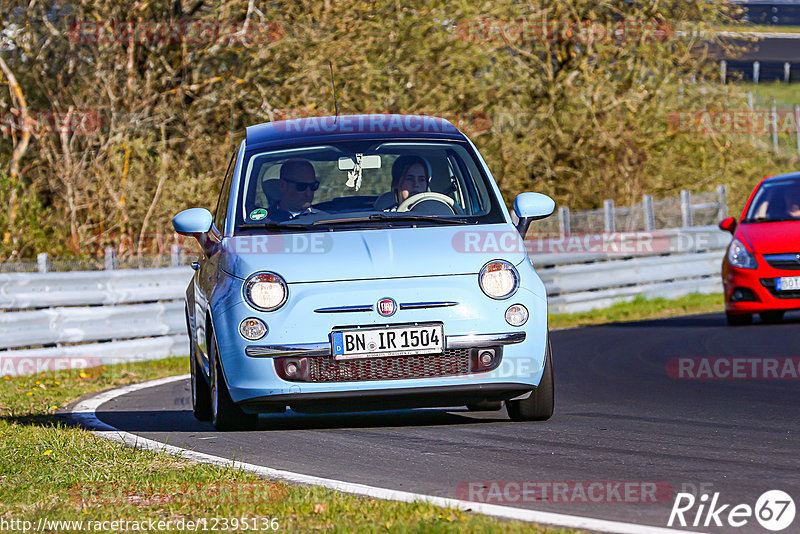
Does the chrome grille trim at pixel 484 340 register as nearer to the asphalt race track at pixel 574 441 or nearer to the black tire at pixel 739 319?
the asphalt race track at pixel 574 441

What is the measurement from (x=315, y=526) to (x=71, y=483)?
1.65 metres

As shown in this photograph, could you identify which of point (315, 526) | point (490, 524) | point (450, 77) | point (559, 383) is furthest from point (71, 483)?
point (450, 77)

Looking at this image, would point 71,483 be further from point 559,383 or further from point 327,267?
point 559,383

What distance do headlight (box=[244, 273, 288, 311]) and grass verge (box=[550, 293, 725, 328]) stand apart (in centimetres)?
1229

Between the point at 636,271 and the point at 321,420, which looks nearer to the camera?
the point at 321,420

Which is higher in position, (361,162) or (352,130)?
(352,130)

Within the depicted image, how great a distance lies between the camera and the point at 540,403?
304 inches

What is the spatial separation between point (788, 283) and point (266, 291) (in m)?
9.79

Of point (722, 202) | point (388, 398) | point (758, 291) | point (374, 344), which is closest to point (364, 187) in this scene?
point (374, 344)

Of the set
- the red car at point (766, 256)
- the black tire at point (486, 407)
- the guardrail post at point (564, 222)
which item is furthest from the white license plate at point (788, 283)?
the black tire at point (486, 407)

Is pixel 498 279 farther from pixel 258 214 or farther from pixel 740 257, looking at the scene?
pixel 740 257

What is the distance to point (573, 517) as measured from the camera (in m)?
4.84

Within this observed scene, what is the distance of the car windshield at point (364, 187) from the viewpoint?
305 inches

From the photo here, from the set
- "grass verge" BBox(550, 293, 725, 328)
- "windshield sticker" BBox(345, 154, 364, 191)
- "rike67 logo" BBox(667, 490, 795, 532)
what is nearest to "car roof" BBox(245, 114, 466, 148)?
"windshield sticker" BBox(345, 154, 364, 191)
